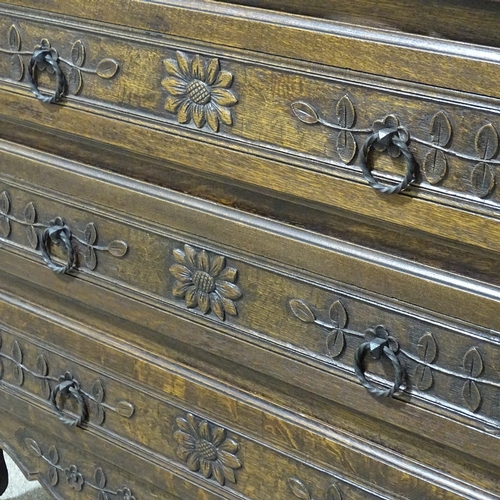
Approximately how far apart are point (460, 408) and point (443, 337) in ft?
0.22

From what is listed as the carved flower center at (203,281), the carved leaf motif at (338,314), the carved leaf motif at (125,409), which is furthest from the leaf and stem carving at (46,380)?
the carved leaf motif at (338,314)

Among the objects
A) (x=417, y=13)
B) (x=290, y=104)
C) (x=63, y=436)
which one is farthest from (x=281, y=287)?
(x=63, y=436)

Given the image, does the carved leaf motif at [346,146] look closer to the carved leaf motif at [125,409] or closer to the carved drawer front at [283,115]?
the carved drawer front at [283,115]

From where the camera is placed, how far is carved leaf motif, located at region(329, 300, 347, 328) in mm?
817

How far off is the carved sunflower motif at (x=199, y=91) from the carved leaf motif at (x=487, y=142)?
0.23 meters

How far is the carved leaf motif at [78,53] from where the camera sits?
35.3 inches

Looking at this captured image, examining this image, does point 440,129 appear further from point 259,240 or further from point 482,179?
A: point 259,240

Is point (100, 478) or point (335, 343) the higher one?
point (335, 343)

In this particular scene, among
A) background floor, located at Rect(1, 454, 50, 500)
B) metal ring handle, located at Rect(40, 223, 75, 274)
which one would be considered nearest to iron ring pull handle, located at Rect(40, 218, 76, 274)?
metal ring handle, located at Rect(40, 223, 75, 274)

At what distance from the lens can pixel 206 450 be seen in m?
0.99

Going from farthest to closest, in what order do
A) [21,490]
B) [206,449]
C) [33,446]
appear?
[21,490]
[33,446]
[206,449]

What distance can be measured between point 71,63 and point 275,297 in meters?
0.32

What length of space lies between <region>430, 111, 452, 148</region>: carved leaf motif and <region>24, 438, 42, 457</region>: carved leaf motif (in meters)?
0.73

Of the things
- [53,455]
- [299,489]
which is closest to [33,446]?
[53,455]
